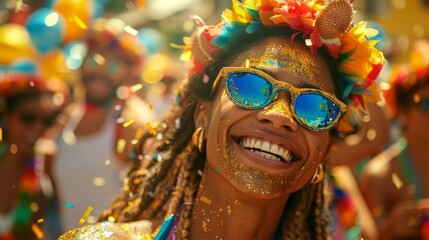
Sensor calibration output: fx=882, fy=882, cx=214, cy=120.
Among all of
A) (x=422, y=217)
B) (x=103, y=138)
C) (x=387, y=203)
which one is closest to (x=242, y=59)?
(x=422, y=217)

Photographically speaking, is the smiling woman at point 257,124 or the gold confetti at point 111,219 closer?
the smiling woman at point 257,124

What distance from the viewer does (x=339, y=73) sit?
3457 millimetres

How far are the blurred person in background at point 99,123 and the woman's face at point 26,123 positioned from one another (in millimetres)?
134

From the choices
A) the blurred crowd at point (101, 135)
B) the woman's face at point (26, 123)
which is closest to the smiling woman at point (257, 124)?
the blurred crowd at point (101, 135)

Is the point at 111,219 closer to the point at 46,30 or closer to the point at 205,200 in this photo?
the point at 205,200

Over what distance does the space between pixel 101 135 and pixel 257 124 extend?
3.39 metres

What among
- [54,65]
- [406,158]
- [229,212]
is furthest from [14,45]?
[229,212]

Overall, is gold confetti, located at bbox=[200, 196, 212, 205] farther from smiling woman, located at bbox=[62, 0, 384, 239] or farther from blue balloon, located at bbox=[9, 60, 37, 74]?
blue balloon, located at bbox=[9, 60, 37, 74]

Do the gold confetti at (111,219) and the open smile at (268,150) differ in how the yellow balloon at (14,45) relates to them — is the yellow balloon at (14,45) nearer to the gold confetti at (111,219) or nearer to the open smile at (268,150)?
the gold confetti at (111,219)

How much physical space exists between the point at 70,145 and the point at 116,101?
1.71 feet

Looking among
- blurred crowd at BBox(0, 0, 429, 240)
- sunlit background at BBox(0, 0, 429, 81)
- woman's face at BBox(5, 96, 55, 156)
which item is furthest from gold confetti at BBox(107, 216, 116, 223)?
woman's face at BBox(5, 96, 55, 156)

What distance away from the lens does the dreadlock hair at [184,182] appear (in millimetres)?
3508

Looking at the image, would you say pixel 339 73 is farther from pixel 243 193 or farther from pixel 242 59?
pixel 243 193

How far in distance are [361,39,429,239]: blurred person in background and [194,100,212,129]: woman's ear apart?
239 cm
